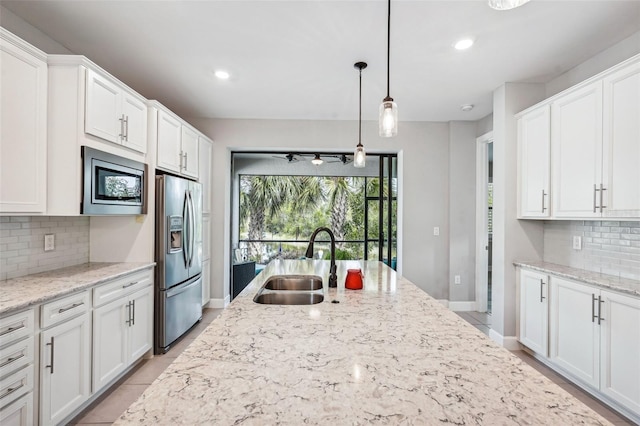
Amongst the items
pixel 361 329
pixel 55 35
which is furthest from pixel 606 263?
pixel 55 35

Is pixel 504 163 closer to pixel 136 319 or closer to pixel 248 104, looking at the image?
pixel 248 104

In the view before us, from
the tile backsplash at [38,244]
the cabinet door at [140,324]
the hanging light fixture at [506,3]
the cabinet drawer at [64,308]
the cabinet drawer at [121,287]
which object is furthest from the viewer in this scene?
the cabinet door at [140,324]

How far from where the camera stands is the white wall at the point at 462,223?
14.5 ft

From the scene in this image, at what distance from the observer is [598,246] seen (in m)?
2.58

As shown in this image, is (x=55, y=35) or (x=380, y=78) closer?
(x=55, y=35)

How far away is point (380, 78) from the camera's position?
3.07 m

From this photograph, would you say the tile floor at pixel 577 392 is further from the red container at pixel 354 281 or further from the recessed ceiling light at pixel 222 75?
the recessed ceiling light at pixel 222 75

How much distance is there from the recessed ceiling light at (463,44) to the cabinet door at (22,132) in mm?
2766

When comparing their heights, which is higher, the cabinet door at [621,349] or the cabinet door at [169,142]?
the cabinet door at [169,142]

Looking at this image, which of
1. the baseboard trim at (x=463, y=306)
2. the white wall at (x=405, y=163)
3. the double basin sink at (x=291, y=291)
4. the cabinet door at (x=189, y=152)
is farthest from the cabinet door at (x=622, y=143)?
the cabinet door at (x=189, y=152)

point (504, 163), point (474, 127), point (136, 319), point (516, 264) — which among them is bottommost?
point (136, 319)

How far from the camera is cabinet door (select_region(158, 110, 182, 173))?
3.04 m

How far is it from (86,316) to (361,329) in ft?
5.94

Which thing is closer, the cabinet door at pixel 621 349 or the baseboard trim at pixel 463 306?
the cabinet door at pixel 621 349
